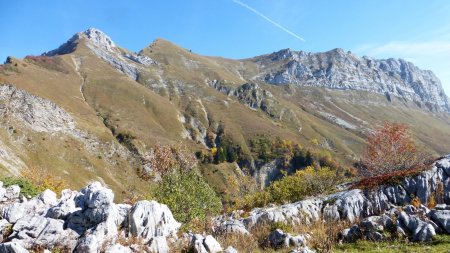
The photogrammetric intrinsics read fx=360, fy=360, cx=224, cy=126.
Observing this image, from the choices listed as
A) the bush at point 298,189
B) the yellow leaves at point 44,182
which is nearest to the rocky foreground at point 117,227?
the yellow leaves at point 44,182

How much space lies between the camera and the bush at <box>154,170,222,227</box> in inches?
1076

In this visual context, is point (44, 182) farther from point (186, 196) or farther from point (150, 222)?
point (150, 222)

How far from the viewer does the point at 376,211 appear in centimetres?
2484

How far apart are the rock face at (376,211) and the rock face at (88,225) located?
14.0ft

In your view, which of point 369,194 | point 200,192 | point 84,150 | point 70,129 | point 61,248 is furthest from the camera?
point 70,129

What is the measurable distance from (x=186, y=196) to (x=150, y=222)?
13.3m

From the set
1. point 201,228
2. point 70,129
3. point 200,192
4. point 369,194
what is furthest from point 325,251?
point 70,129

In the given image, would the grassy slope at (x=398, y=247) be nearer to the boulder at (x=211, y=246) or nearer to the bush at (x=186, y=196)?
the boulder at (x=211, y=246)

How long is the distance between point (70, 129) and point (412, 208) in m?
163

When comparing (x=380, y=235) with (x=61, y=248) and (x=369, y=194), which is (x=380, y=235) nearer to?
(x=369, y=194)

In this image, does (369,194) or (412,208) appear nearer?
(412,208)

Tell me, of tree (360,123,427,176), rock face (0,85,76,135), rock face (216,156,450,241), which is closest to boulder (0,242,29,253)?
rock face (216,156,450,241)

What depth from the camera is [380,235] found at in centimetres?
1709

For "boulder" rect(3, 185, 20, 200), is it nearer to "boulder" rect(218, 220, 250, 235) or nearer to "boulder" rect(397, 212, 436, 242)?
"boulder" rect(218, 220, 250, 235)
